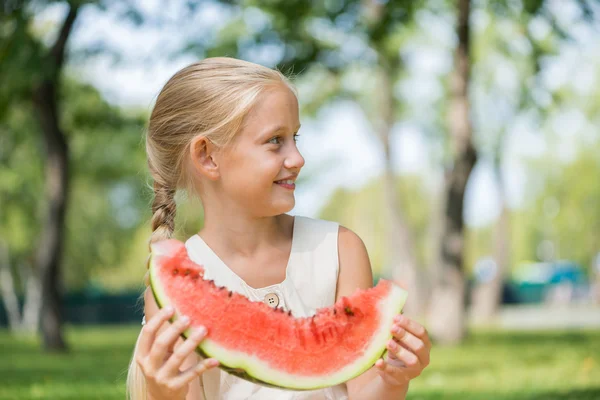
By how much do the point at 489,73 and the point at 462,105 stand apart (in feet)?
36.8

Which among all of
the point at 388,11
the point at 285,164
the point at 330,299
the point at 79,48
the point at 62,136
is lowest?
the point at 62,136

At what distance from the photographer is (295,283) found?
2.45 metres

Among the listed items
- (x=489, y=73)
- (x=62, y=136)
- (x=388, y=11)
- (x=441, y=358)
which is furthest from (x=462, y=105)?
(x=489, y=73)

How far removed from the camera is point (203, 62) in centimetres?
246

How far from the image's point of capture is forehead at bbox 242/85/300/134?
7.61ft

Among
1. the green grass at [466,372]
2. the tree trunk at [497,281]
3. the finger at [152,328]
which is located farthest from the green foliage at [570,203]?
the finger at [152,328]

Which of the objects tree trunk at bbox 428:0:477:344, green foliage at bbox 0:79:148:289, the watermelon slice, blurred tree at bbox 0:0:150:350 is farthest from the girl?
green foliage at bbox 0:79:148:289

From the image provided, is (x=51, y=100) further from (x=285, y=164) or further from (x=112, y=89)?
(x=285, y=164)

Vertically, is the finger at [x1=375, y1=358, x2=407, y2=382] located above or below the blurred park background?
above

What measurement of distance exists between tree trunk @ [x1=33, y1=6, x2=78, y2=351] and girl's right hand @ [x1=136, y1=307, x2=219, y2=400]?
36.7ft

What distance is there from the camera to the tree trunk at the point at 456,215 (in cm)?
A: 1194

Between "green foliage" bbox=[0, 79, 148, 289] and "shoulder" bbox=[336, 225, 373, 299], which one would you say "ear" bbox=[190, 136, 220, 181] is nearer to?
"shoulder" bbox=[336, 225, 373, 299]

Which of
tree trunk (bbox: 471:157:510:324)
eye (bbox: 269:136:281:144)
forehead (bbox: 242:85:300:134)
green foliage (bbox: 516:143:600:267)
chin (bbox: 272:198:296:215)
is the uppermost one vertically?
forehead (bbox: 242:85:300:134)

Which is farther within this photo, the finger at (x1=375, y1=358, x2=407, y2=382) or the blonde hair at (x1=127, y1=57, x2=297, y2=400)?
the blonde hair at (x1=127, y1=57, x2=297, y2=400)
